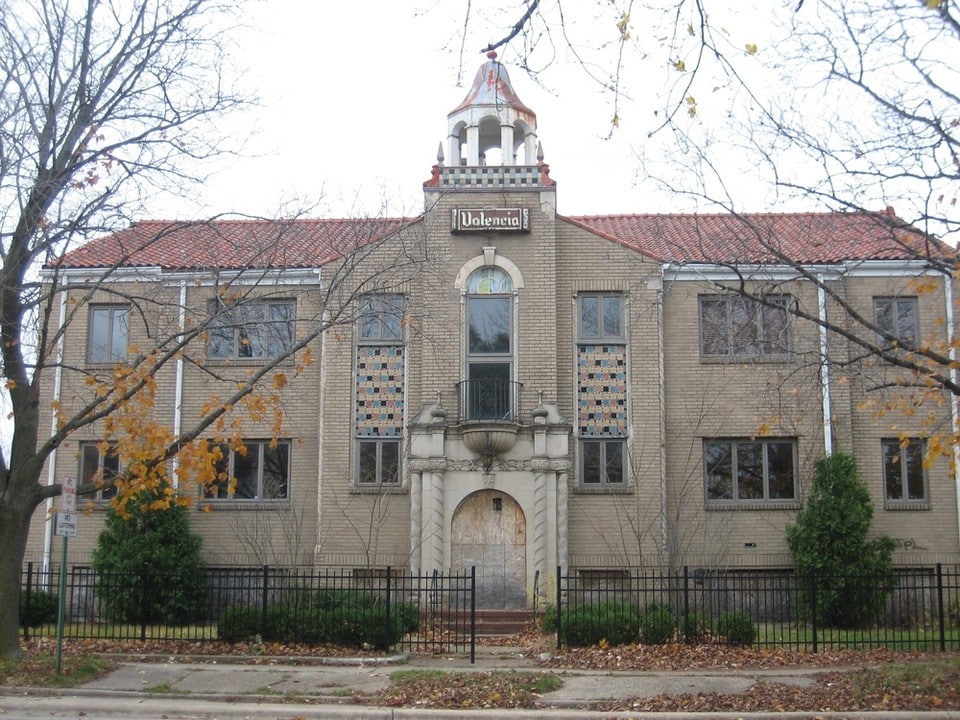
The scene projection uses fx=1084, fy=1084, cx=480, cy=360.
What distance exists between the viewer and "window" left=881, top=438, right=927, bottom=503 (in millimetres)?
24219

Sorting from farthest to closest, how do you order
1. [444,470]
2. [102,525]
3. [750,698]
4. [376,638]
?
[102,525], [444,470], [376,638], [750,698]

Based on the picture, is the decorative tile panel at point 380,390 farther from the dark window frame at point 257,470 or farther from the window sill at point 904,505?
the window sill at point 904,505

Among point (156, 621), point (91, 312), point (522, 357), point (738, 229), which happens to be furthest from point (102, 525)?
point (738, 229)

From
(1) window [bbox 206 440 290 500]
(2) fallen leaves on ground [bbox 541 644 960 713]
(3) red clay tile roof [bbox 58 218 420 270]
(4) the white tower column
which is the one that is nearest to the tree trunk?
(2) fallen leaves on ground [bbox 541 644 960 713]

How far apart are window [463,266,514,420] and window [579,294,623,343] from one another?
1766 millimetres

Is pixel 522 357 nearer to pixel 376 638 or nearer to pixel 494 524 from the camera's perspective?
pixel 494 524

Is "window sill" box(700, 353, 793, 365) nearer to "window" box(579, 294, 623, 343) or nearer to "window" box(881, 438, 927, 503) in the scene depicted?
"window" box(579, 294, 623, 343)

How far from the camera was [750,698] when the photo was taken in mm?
13203

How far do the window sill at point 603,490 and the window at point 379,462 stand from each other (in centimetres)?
405

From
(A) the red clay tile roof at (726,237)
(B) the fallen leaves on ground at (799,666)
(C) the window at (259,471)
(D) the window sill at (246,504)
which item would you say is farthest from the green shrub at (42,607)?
(A) the red clay tile roof at (726,237)

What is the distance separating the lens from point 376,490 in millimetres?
24000

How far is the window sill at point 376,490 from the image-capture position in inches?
943

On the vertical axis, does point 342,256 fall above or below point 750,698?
above

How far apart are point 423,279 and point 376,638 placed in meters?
9.52
